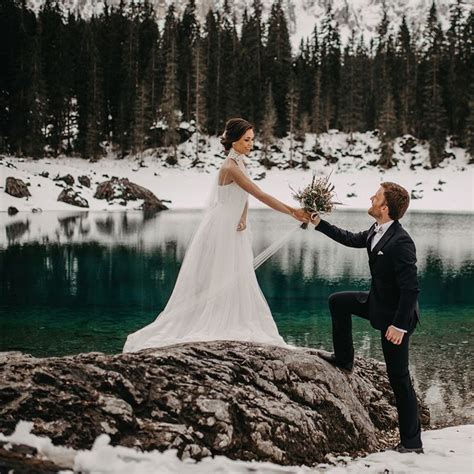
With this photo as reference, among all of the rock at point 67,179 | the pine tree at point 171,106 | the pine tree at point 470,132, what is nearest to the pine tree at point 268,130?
the pine tree at point 171,106

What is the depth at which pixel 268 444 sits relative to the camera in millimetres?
3867

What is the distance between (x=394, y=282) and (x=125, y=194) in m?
42.7

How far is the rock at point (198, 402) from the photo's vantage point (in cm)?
342

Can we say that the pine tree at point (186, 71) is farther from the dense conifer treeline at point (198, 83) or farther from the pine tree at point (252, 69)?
the pine tree at point (252, 69)

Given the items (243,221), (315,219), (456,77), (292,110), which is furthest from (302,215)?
(456,77)

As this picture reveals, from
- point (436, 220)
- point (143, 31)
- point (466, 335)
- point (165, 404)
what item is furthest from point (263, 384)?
point (143, 31)

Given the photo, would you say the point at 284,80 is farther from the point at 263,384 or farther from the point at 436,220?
the point at 263,384

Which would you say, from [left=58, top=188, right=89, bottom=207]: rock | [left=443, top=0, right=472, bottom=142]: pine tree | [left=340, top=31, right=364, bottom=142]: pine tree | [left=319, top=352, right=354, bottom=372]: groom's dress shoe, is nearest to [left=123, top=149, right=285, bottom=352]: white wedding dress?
[left=319, top=352, right=354, bottom=372]: groom's dress shoe

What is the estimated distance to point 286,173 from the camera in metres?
59.3

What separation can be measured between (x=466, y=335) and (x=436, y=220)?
28.3m

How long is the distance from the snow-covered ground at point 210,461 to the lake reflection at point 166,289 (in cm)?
265

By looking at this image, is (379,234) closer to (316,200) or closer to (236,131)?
(316,200)

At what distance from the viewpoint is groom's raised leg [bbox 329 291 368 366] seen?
480 cm

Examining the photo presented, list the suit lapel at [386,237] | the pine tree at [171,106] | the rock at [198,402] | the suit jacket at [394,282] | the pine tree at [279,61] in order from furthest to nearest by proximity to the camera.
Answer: the pine tree at [279,61] → the pine tree at [171,106] → the suit lapel at [386,237] → the suit jacket at [394,282] → the rock at [198,402]
